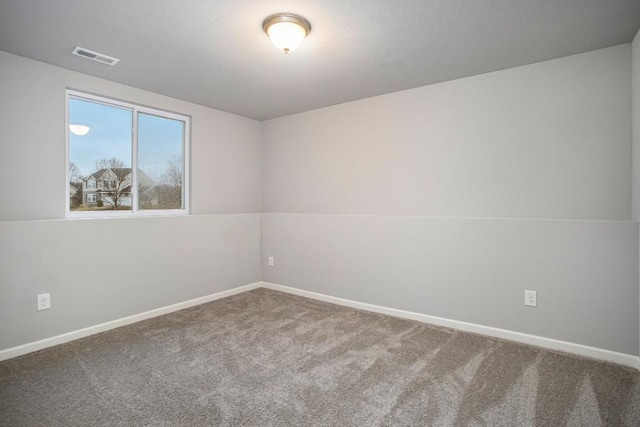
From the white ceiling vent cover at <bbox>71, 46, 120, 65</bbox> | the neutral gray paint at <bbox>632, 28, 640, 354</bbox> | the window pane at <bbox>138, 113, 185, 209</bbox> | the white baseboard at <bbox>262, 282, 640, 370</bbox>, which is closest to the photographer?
the neutral gray paint at <bbox>632, 28, 640, 354</bbox>

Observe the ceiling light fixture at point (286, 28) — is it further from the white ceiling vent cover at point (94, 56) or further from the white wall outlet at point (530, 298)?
the white wall outlet at point (530, 298)

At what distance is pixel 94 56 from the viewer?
2.66m

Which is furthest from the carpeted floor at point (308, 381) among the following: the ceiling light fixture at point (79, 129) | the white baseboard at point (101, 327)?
the ceiling light fixture at point (79, 129)

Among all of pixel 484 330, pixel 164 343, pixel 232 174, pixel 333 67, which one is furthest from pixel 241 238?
pixel 484 330

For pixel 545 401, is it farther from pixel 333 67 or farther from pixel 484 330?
pixel 333 67

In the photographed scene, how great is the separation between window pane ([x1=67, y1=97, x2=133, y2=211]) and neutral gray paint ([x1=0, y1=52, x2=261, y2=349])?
0.53ft

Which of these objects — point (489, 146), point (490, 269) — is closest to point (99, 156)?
point (489, 146)

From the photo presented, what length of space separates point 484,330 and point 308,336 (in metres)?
1.53

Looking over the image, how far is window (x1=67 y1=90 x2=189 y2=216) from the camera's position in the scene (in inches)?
122

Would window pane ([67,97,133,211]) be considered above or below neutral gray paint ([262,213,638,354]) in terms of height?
above

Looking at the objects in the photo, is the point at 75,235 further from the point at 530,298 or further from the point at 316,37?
the point at 530,298

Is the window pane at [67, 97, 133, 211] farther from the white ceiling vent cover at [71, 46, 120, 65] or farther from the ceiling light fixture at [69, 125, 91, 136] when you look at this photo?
the white ceiling vent cover at [71, 46, 120, 65]

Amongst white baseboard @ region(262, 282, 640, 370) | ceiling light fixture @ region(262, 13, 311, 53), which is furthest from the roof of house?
white baseboard @ region(262, 282, 640, 370)

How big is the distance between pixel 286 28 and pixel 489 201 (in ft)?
7.22
